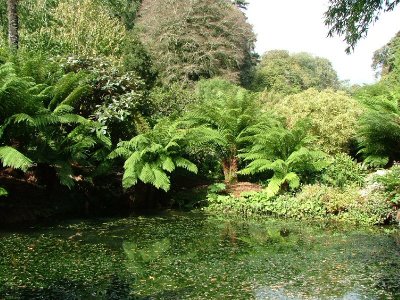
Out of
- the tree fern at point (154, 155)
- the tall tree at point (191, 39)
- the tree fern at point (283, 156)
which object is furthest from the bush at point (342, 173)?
the tall tree at point (191, 39)

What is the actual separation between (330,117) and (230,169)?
3.45 metres

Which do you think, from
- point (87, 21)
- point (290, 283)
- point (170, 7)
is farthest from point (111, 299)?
point (170, 7)

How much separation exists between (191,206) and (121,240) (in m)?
3.37

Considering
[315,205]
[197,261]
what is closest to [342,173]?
[315,205]

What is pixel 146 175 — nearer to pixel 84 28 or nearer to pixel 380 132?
pixel 380 132

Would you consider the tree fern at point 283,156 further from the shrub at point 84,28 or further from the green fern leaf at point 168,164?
the shrub at point 84,28

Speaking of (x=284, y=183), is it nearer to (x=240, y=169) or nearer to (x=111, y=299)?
(x=240, y=169)

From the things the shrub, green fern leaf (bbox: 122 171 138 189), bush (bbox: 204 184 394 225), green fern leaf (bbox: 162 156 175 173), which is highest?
the shrub

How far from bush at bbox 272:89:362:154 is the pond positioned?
4.66m

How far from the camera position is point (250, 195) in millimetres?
10359

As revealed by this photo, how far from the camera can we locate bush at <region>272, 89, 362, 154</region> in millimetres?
12656

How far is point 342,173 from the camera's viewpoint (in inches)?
426

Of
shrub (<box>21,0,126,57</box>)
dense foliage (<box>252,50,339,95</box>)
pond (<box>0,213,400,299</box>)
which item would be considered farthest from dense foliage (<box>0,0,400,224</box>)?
dense foliage (<box>252,50,339,95</box>)

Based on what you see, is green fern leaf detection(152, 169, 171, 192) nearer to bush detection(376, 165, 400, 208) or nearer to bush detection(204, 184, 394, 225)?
bush detection(204, 184, 394, 225)
